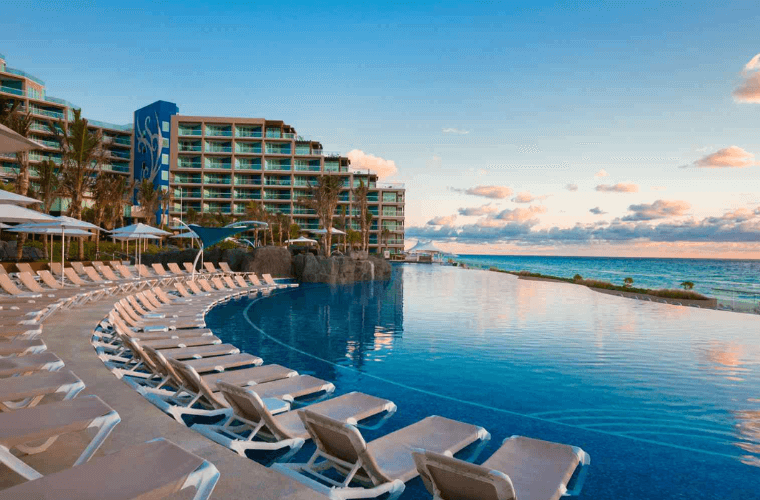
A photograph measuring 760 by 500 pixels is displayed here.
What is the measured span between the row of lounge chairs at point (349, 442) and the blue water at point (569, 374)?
1.31ft

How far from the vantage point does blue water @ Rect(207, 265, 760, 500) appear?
5.20 meters

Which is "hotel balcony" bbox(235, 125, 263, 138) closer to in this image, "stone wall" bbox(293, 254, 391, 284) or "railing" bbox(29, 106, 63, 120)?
"railing" bbox(29, 106, 63, 120)

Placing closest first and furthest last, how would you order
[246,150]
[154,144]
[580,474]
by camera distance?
[580,474] < [154,144] < [246,150]

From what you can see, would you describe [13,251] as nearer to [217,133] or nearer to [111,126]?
[217,133]

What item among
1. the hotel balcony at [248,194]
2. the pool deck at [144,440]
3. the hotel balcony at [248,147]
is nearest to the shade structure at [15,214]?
the pool deck at [144,440]

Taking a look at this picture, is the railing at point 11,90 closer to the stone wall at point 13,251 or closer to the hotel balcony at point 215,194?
the hotel balcony at point 215,194

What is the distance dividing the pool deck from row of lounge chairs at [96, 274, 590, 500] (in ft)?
0.64

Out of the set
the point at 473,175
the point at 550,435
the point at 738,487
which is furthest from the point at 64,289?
the point at 473,175

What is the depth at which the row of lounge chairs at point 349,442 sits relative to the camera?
3062mm

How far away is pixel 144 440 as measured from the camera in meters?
3.65

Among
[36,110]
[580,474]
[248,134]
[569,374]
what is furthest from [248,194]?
[580,474]

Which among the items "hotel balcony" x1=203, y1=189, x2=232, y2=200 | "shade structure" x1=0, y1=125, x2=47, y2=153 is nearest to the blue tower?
"hotel balcony" x1=203, y1=189, x2=232, y2=200

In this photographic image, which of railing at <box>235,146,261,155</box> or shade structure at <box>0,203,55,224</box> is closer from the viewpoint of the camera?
shade structure at <box>0,203,55,224</box>

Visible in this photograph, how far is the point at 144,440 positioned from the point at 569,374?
743cm
